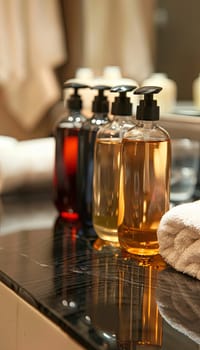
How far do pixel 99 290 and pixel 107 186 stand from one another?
0.21 metres

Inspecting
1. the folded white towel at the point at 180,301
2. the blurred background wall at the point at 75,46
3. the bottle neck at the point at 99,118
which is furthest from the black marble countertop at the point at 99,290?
the blurred background wall at the point at 75,46

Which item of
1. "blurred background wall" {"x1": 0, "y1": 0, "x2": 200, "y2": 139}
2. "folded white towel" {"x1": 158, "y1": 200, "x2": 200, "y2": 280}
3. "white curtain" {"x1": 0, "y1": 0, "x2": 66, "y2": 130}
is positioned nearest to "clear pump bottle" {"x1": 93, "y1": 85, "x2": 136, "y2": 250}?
"folded white towel" {"x1": 158, "y1": 200, "x2": 200, "y2": 280}

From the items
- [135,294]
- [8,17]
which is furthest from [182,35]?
[135,294]

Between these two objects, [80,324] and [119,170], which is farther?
[119,170]

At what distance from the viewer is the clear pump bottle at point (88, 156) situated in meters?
0.85

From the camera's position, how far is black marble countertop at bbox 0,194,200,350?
51cm

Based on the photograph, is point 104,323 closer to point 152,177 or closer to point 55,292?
point 55,292

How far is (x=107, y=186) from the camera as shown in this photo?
2.58 feet

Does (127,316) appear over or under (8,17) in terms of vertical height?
under

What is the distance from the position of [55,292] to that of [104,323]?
94 millimetres

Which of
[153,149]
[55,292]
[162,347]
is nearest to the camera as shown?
[162,347]

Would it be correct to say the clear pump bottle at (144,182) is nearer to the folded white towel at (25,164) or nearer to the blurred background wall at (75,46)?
the folded white towel at (25,164)

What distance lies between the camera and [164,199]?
72 centimetres

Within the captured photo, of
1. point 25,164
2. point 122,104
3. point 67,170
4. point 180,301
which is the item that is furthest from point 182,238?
point 25,164
